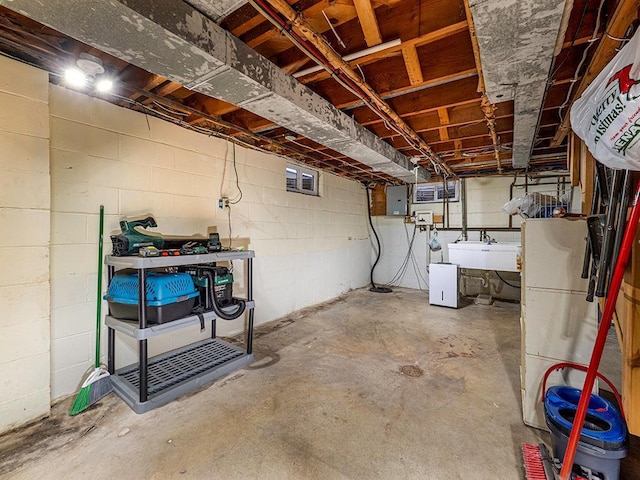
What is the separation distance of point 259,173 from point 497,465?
133 inches

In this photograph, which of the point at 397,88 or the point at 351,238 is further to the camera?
the point at 351,238

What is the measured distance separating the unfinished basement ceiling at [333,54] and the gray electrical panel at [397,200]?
9.08 ft

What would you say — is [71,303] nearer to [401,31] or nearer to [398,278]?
[401,31]

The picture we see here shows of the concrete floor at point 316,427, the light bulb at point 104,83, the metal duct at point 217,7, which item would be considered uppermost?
the metal duct at point 217,7

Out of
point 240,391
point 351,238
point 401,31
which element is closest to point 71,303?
point 240,391

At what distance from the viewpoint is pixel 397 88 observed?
2141 millimetres

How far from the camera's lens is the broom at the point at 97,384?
1.95 m

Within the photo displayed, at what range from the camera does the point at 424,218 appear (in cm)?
557

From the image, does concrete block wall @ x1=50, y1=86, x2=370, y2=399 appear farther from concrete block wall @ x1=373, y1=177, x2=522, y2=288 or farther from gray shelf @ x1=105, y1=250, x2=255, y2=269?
concrete block wall @ x1=373, y1=177, x2=522, y2=288

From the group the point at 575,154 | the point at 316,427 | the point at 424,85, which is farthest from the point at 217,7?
the point at 575,154

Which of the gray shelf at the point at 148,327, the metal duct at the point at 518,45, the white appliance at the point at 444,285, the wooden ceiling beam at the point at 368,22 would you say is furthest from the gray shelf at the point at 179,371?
the white appliance at the point at 444,285

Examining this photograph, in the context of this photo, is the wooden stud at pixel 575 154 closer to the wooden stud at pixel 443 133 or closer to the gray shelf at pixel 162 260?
the wooden stud at pixel 443 133

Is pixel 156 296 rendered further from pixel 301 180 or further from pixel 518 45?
pixel 301 180

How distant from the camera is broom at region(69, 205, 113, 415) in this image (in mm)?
1951
